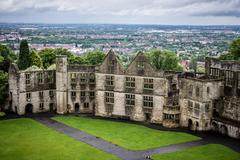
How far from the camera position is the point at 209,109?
235 feet

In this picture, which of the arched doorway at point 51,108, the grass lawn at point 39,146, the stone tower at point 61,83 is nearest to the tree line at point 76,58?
the arched doorway at point 51,108

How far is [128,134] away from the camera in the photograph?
228ft

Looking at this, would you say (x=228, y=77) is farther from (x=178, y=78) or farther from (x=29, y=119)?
(x=29, y=119)

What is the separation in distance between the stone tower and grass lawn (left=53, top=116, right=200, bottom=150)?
17.6 ft

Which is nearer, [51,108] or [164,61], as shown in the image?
[51,108]

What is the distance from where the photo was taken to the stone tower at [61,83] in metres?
84.1

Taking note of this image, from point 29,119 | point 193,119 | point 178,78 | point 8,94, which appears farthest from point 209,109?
point 8,94

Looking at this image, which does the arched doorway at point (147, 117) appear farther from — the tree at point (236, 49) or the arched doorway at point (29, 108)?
the tree at point (236, 49)

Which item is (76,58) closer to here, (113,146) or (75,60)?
(75,60)

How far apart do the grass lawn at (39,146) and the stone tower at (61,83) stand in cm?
1099

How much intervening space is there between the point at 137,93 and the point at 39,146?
23.7 metres

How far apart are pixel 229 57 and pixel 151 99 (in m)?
41.3

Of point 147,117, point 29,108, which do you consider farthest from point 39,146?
point 29,108

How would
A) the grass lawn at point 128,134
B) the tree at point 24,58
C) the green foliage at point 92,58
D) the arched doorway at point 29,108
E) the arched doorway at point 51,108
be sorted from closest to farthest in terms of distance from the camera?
the grass lawn at point 128,134
the arched doorway at point 29,108
the arched doorway at point 51,108
the tree at point 24,58
the green foliage at point 92,58
